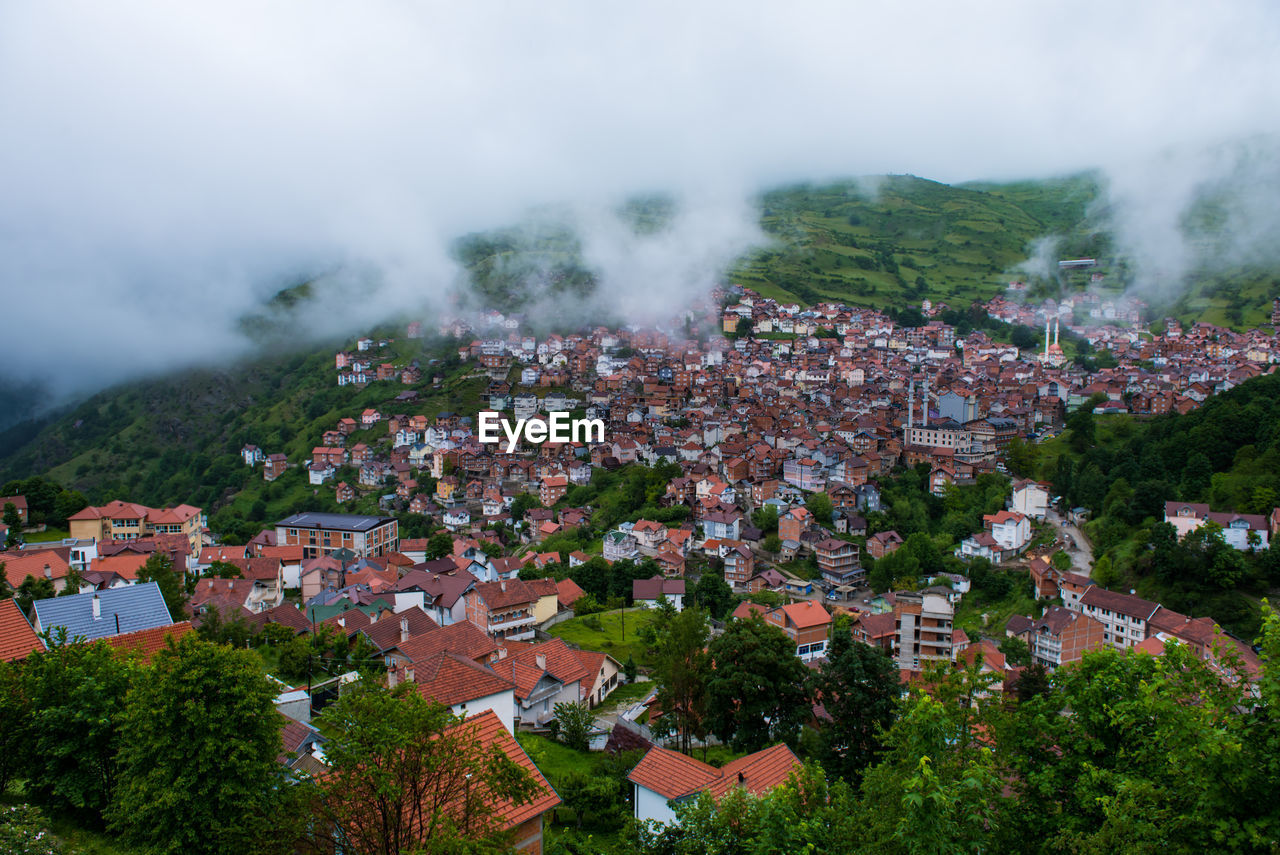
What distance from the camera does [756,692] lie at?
48.9ft

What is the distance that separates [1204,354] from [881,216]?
2576 inches

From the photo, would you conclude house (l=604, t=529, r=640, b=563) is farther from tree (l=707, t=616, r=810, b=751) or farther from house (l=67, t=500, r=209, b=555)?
tree (l=707, t=616, r=810, b=751)

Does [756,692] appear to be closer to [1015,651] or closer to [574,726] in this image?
[574,726]

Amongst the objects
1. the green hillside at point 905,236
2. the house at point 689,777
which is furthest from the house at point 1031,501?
the green hillside at point 905,236

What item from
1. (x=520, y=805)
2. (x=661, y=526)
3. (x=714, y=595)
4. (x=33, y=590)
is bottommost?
(x=661, y=526)

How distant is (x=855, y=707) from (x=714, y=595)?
691 inches

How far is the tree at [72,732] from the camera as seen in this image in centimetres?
879

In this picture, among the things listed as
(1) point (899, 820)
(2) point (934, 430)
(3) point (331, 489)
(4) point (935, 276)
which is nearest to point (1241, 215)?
(4) point (935, 276)

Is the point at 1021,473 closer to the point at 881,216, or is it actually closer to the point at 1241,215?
the point at 1241,215

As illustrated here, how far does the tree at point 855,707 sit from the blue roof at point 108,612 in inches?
496

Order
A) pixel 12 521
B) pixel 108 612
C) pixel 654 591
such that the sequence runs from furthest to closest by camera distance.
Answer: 1. pixel 12 521
2. pixel 654 591
3. pixel 108 612

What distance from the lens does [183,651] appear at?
820cm

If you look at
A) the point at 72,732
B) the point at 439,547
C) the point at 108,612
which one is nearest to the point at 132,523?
the point at 439,547

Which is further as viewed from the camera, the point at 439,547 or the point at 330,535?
the point at 330,535
